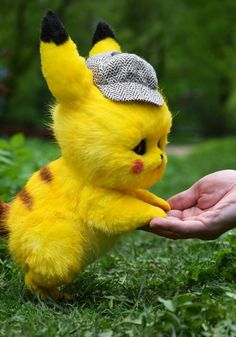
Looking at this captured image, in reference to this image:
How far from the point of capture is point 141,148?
2.76 m

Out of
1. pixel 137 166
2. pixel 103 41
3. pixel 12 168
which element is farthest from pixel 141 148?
pixel 12 168

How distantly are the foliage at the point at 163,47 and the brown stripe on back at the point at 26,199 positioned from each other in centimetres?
1375

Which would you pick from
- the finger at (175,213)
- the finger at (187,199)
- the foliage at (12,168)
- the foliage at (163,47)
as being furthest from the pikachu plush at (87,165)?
the foliage at (163,47)

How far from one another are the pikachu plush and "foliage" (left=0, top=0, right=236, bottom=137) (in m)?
13.8

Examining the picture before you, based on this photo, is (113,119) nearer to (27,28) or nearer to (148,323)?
(148,323)

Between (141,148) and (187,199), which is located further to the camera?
(187,199)

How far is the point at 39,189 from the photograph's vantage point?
2836 mm

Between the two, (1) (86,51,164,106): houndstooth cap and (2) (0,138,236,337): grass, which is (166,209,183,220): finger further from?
(1) (86,51,164,106): houndstooth cap

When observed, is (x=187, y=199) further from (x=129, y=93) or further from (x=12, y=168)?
(x=12, y=168)

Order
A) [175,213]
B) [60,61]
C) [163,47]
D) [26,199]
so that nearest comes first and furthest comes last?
1. [60,61]
2. [26,199]
3. [175,213]
4. [163,47]

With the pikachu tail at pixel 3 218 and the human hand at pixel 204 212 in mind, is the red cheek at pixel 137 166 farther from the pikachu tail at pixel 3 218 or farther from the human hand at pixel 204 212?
the pikachu tail at pixel 3 218

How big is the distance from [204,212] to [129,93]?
65 centimetres

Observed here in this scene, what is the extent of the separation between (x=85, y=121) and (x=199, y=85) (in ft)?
71.6

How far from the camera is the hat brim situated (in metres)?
2.72
